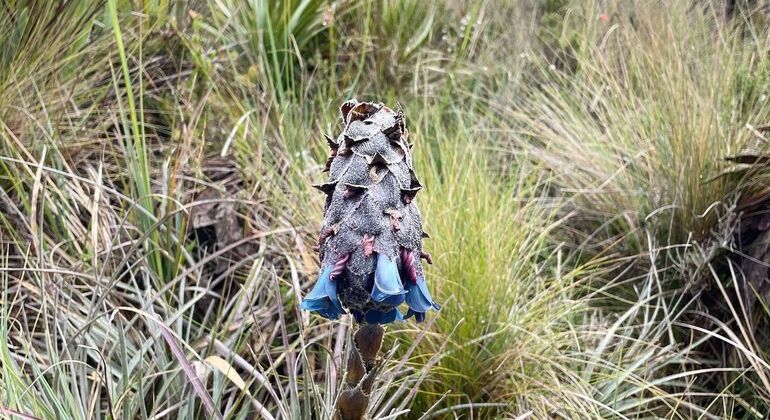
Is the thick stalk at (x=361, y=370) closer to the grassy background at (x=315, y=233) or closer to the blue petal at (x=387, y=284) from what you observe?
the blue petal at (x=387, y=284)

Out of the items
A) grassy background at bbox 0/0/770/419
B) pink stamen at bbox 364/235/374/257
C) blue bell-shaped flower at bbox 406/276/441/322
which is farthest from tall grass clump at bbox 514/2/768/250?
pink stamen at bbox 364/235/374/257

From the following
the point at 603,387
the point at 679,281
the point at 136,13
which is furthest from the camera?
the point at 136,13

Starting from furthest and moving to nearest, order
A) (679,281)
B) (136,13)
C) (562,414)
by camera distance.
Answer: (136,13) < (679,281) < (562,414)

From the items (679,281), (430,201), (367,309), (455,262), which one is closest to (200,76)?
(430,201)

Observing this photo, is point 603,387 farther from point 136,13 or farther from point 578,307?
point 136,13

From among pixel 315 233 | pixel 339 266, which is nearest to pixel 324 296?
pixel 339 266

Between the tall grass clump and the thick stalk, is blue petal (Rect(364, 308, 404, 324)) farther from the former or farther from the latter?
the tall grass clump

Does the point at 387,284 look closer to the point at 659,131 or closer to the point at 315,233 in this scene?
the point at 315,233

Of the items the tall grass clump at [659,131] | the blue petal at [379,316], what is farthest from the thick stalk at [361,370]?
the tall grass clump at [659,131]
